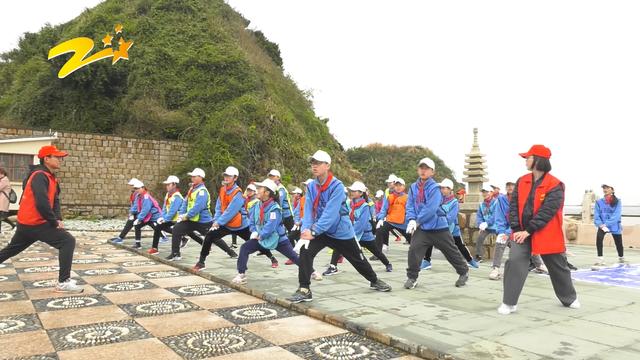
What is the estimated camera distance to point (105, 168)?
20.6m

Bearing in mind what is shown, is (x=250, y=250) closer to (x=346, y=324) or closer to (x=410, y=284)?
(x=410, y=284)

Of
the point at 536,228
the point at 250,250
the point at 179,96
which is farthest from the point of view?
the point at 179,96

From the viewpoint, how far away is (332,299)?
216 inches

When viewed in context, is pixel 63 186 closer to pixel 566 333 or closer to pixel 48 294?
pixel 48 294

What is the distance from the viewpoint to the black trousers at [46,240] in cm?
572

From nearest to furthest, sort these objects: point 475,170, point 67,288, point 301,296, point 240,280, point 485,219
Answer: point 301,296 < point 67,288 < point 240,280 < point 485,219 < point 475,170

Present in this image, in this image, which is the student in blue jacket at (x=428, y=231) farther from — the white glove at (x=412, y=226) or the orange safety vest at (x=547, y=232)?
the orange safety vest at (x=547, y=232)

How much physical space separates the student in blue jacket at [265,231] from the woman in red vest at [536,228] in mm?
3125

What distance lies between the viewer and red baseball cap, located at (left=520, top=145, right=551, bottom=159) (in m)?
5.04

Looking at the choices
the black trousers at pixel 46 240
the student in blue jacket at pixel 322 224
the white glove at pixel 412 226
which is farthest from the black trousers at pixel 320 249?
the black trousers at pixel 46 240

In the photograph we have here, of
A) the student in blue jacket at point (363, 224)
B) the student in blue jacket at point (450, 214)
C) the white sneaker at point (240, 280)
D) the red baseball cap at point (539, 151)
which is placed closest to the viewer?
the red baseball cap at point (539, 151)

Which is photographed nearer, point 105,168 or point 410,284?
point 410,284

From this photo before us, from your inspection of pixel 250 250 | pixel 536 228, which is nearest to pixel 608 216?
pixel 536 228

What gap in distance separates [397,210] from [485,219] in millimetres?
1751
